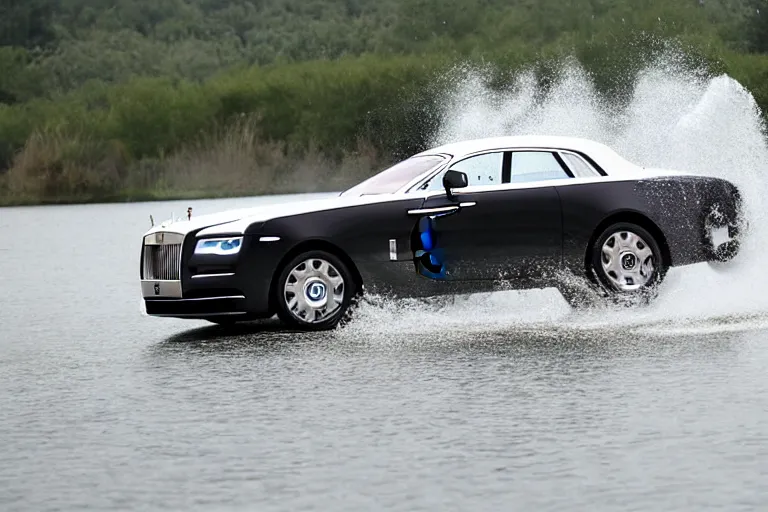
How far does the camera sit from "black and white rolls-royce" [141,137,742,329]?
1421cm

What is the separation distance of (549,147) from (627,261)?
3.64 feet

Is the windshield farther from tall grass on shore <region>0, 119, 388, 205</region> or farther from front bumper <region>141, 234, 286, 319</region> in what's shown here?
tall grass on shore <region>0, 119, 388, 205</region>

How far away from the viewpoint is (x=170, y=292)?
14.4 metres

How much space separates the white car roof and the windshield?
Answer: 0.12 meters

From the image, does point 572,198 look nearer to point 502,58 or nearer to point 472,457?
point 472,457

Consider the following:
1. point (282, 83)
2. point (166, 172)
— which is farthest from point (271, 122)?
point (166, 172)

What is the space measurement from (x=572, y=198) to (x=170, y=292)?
324cm

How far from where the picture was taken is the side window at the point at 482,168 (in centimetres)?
A: 1476

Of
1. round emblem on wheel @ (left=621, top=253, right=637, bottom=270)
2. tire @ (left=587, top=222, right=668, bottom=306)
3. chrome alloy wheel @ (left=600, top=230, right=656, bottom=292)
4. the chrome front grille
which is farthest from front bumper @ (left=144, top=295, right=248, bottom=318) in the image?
round emblem on wheel @ (left=621, top=253, right=637, bottom=270)

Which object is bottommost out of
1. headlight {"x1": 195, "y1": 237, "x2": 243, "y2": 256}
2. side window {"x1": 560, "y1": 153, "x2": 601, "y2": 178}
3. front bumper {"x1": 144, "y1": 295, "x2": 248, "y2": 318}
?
front bumper {"x1": 144, "y1": 295, "x2": 248, "y2": 318}

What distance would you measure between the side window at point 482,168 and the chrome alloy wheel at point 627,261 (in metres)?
1.04

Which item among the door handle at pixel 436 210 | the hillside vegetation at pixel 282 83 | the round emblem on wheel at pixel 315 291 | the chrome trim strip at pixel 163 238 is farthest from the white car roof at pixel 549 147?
the hillside vegetation at pixel 282 83

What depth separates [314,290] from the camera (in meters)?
14.3

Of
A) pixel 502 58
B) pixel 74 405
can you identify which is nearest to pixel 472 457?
pixel 74 405
